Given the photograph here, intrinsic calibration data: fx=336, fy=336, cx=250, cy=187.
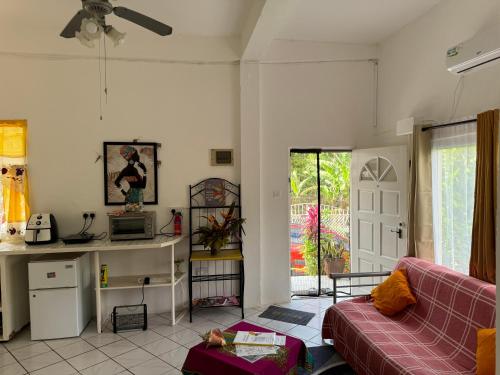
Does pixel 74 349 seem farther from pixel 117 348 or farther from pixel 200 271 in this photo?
pixel 200 271

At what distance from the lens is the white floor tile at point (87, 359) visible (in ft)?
8.86

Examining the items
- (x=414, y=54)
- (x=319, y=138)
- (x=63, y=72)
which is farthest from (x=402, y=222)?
(x=63, y=72)

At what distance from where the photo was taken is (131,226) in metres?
3.43

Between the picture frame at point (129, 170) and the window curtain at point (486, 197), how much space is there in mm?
2988

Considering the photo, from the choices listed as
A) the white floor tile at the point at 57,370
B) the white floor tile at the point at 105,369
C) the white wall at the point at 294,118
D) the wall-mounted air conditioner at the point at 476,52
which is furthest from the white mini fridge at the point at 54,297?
the wall-mounted air conditioner at the point at 476,52

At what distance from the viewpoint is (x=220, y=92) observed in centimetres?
382

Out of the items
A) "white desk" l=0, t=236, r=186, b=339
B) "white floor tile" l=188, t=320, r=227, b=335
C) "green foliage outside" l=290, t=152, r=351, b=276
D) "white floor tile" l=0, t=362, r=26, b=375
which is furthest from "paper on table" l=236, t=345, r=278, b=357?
"green foliage outside" l=290, t=152, r=351, b=276

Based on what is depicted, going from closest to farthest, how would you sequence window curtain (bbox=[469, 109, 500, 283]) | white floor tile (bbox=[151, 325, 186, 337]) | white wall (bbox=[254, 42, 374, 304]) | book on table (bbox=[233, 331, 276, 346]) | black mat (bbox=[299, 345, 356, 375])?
book on table (bbox=[233, 331, 276, 346]) → window curtain (bbox=[469, 109, 500, 283]) → black mat (bbox=[299, 345, 356, 375]) → white floor tile (bbox=[151, 325, 186, 337]) → white wall (bbox=[254, 42, 374, 304])

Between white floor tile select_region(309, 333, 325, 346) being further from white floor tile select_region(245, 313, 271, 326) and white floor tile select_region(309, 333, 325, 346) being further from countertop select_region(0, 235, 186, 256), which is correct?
countertop select_region(0, 235, 186, 256)

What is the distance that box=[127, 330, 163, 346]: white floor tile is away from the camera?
10.1 feet

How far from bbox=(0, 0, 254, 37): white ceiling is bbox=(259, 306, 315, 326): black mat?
10.1 feet

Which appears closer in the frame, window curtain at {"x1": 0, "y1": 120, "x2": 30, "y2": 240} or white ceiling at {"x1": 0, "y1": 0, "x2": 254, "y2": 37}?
white ceiling at {"x1": 0, "y1": 0, "x2": 254, "y2": 37}

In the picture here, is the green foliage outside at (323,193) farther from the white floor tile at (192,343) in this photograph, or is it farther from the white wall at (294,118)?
the white floor tile at (192,343)

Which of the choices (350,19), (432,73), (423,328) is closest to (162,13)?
(350,19)
